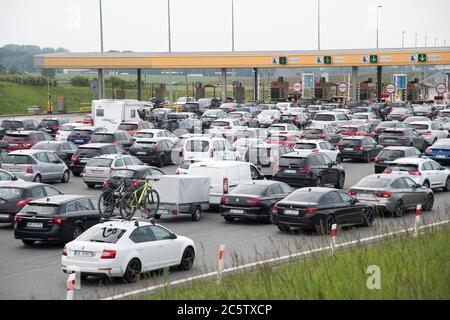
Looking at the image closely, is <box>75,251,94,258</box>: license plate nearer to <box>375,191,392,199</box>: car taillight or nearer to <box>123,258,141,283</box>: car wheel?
<box>123,258,141,283</box>: car wheel

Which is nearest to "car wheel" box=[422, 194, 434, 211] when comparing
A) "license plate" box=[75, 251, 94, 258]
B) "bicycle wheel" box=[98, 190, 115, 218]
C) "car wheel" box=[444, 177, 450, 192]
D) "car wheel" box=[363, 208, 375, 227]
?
"car wheel" box=[363, 208, 375, 227]

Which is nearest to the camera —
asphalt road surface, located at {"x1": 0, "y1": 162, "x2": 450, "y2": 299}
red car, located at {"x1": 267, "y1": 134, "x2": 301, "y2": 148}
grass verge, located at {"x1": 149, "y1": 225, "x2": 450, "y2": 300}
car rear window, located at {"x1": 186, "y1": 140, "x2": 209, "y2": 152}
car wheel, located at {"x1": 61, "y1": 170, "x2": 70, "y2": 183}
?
grass verge, located at {"x1": 149, "y1": 225, "x2": 450, "y2": 300}

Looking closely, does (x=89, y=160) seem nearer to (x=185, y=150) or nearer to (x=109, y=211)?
(x=185, y=150)

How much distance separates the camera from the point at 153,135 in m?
46.8

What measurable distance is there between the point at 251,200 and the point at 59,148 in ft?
54.5

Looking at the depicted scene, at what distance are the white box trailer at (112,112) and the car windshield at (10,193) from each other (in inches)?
1216

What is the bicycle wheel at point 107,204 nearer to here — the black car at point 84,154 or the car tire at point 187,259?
the car tire at point 187,259

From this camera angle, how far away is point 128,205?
25656 mm

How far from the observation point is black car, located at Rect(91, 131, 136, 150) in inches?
1811

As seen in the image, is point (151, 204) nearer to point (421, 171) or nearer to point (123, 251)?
point (123, 251)

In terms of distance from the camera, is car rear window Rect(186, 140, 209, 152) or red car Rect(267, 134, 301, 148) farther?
red car Rect(267, 134, 301, 148)

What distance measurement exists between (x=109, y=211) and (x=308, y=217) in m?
5.00
